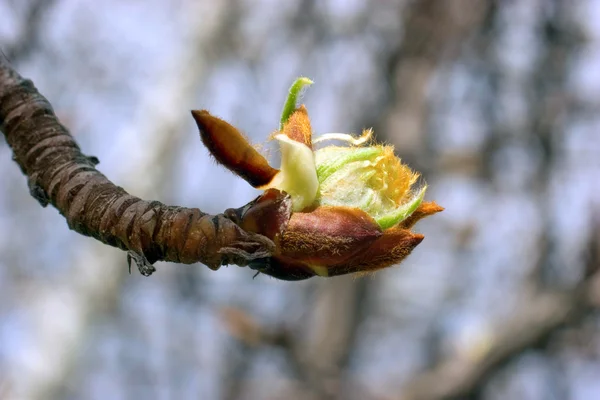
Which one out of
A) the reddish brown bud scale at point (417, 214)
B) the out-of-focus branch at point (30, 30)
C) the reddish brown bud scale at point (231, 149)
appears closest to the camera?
the reddish brown bud scale at point (231, 149)

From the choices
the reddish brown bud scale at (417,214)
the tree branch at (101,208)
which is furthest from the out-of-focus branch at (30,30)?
the reddish brown bud scale at (417,214)

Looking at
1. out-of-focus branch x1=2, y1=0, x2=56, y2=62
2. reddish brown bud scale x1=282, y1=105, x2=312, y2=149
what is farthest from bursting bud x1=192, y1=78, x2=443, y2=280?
out-of-focus branch x1=2, y1=0, x2=56, y2=62

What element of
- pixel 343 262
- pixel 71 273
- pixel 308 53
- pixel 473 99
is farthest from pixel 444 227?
pixel 343 262

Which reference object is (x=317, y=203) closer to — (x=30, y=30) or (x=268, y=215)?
(x=268, y=215)

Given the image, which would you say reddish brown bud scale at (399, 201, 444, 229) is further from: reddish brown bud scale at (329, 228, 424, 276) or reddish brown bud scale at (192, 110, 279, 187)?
reddish brown bud scale at (192, 110, 279, 187)

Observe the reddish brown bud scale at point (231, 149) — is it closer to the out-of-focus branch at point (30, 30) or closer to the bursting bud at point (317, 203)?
the bursting bud at point (317, 203)

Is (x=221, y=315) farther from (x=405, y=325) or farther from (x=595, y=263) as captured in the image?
(x=405, y=325)
